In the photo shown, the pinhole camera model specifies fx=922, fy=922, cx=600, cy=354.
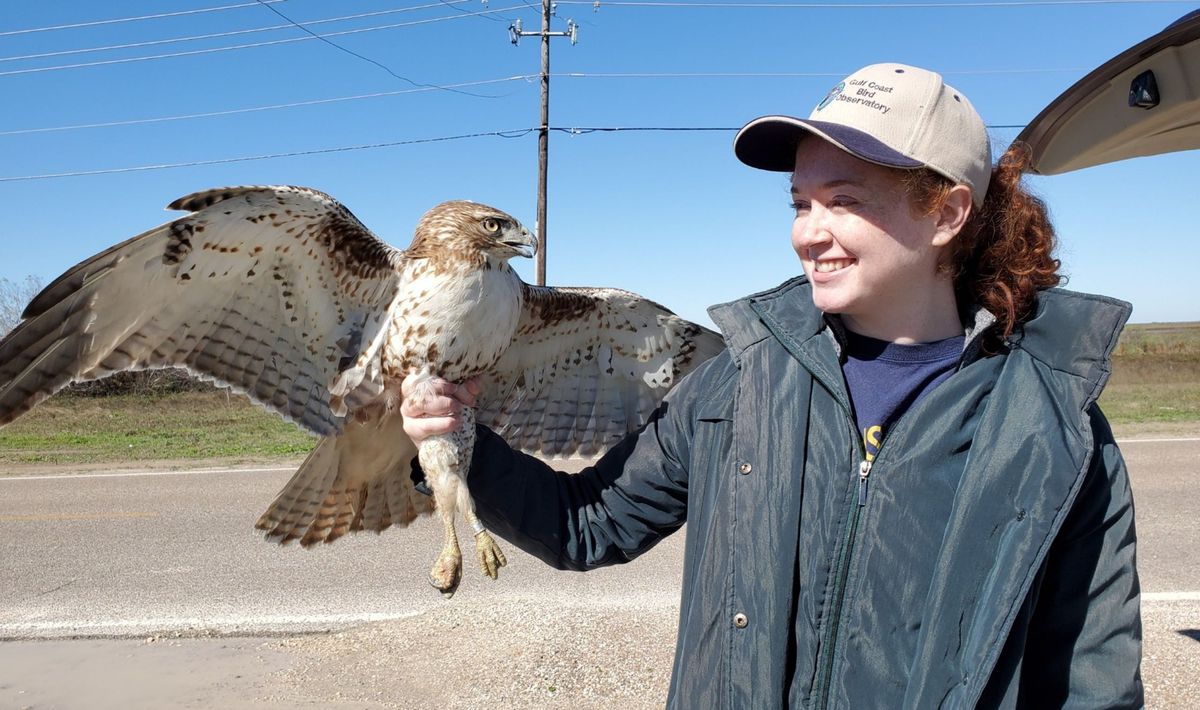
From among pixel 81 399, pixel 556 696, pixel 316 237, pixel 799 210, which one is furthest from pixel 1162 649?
pixel 81 399

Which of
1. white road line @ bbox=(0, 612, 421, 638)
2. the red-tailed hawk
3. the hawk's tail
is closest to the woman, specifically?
the red-tailed hawk

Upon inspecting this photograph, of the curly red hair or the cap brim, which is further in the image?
the curly red hair

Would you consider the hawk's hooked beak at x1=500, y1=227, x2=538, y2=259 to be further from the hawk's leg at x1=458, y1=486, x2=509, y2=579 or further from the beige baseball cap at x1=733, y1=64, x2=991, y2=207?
the beige baseball cap at x1=733, y1=64, x2=991, y2=207

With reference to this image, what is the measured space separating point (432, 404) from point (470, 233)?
77 centimetres

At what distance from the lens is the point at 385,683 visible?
17.4 ft

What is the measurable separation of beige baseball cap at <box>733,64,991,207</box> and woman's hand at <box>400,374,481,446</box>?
1.35m

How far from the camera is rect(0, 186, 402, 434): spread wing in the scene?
10.4ft

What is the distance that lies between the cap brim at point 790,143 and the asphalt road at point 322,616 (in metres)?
3.53

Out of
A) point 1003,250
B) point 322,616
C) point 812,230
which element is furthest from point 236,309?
point 322,616

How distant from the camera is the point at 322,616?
673 cm

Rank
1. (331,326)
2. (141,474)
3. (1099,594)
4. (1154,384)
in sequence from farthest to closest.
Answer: (1154,384) < (141,474) < (331,326) < (1099,594)

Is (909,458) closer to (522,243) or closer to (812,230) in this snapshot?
(812,230)


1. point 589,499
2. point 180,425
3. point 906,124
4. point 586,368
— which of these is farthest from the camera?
point 180,425

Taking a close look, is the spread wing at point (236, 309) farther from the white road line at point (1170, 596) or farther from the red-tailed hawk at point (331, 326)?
the white road line at point (1170, 596)
